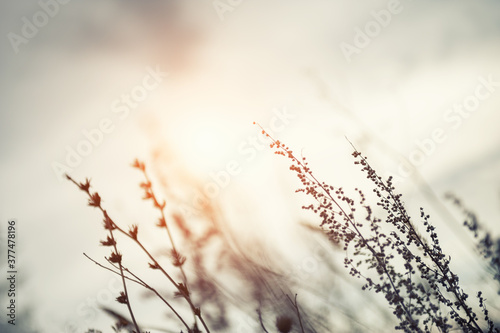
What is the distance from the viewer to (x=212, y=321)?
322 cm

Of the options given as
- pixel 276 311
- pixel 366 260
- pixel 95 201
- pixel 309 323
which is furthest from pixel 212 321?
pixel 95 201

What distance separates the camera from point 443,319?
8.63 feet

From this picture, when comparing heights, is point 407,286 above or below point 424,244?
below

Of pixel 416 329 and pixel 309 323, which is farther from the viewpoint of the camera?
pixel 309 323

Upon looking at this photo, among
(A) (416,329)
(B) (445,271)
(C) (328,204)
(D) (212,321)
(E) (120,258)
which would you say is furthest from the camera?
(D) (212,321)

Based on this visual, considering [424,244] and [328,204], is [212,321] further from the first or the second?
[424,244]

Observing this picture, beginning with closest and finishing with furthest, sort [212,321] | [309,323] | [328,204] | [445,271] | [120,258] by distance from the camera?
[120,258]
[445,271]
[328,204]
[309,323]
[212,321]

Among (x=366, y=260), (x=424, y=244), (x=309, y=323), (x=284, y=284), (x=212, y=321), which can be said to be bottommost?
(x=212, y=321)

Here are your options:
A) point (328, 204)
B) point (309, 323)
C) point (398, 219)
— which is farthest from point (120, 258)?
point (398, 219)

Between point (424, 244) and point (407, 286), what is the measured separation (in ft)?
1.13

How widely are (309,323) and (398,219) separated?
118 centimetres

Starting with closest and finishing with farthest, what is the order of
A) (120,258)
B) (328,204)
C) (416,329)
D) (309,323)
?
(120,258) → (416,329) → (328,204) → (309,323)

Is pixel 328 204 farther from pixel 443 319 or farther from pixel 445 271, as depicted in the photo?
pixel 443 319

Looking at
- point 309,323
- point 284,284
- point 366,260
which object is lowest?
point 309,323
